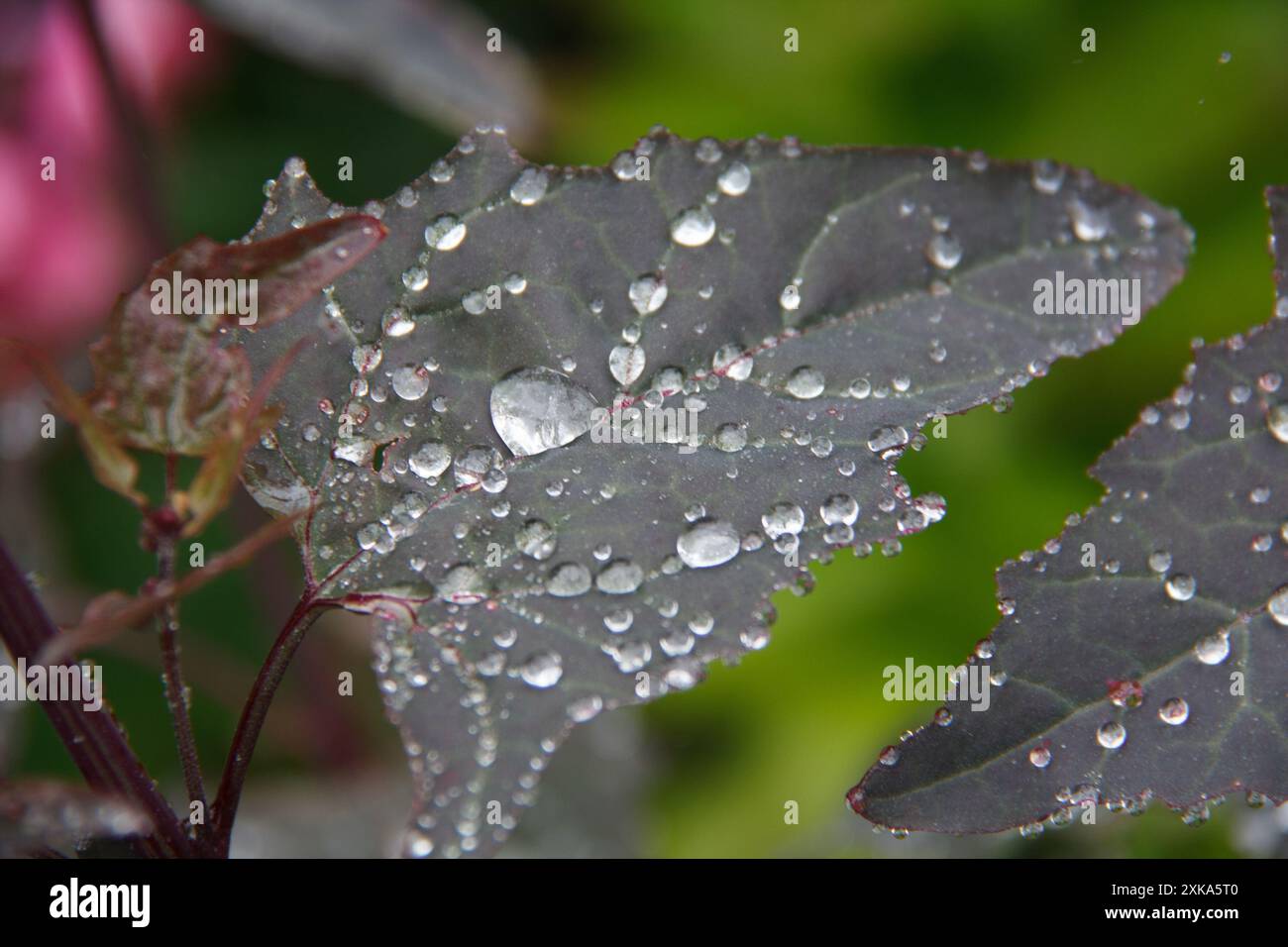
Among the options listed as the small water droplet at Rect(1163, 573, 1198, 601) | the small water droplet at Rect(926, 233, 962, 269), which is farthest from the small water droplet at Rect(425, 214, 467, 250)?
the small water droplet at Rect(1163, 573, 1198, 601)

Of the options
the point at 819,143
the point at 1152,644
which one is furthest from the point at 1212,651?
the point at 819,143

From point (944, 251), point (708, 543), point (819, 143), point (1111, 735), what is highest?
point (819, 143)

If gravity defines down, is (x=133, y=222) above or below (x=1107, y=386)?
above

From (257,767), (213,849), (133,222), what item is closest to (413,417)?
(213,849)

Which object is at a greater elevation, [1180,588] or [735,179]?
[735,179]

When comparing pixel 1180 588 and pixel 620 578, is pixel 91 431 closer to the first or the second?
pixel 620 578
